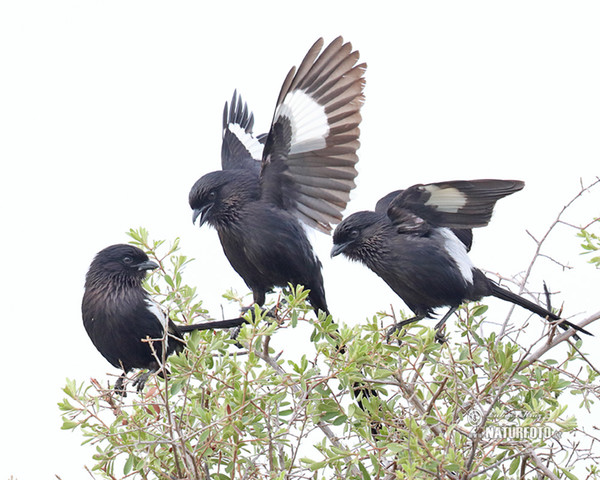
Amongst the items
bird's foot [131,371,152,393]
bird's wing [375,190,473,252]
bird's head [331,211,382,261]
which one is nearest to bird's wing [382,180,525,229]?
bird's head [331,211,382,261]

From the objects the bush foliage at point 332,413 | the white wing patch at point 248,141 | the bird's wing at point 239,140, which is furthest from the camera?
the white wing patch at point 248,141

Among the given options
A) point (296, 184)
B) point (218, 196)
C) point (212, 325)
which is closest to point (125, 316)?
point (212, 325)

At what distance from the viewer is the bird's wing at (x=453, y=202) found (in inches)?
158

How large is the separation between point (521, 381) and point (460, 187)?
3.14 feet

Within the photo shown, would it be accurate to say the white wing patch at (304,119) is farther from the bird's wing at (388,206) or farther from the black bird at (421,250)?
the bird's wing at (388,206)

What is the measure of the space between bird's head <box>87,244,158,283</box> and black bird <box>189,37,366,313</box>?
0.37 m

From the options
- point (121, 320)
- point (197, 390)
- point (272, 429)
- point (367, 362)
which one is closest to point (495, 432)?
point (367, 362)

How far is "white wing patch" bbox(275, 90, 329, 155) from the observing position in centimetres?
412

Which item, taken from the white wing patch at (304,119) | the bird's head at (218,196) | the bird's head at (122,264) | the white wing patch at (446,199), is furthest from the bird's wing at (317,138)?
the bird's head at (122,264)

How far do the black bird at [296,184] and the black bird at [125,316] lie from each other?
0.42 m

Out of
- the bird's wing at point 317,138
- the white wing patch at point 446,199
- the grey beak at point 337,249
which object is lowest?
the grey beak at point 337,249

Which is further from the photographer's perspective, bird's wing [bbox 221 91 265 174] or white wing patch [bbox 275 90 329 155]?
bird's wing [bbox 221 91 265 174]

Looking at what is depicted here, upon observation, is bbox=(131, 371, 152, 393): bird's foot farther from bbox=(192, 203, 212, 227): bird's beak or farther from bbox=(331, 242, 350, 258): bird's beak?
bbox=(331, 242, 350, 258): bird's beak

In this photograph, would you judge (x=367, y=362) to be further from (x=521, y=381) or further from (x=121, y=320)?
(x=121, y=320)
